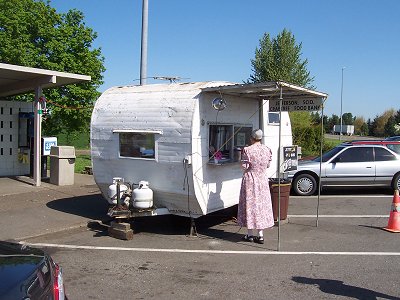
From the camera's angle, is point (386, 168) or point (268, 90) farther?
point (386, 168)

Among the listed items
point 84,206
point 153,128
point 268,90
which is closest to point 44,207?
point 84,206

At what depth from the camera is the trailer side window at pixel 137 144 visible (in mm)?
8188

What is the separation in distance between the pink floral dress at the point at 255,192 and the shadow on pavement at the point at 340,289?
1.79 m

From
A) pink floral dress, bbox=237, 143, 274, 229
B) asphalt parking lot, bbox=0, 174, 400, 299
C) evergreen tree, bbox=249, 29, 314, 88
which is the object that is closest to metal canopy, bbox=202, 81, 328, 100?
pink floral dress, bbox=237, 143, 274, 229

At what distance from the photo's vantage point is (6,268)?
3.05m

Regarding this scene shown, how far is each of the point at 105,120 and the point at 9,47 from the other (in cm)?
1372

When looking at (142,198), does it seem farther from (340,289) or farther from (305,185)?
(305,185)

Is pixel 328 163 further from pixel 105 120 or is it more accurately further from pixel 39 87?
pixel 39 87

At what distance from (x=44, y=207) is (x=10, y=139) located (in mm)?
5217

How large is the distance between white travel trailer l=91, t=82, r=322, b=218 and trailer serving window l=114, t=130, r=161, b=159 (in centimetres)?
2

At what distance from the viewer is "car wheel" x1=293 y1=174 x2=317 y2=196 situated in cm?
1282

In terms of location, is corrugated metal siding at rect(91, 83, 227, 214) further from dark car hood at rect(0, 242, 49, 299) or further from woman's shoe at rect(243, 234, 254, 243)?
dark car hood at rect(0, 242, 49, 299)

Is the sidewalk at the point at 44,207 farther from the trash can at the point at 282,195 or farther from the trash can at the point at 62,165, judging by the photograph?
the trash can at the point at 282,195

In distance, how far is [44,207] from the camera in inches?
392
